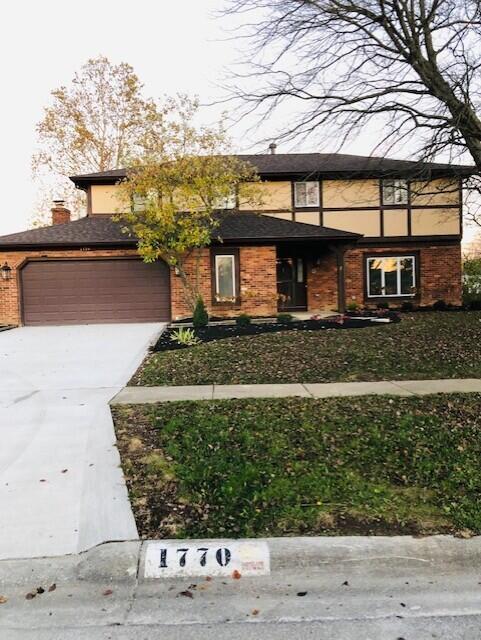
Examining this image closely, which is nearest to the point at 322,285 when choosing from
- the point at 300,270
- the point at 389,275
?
the point at 300,270

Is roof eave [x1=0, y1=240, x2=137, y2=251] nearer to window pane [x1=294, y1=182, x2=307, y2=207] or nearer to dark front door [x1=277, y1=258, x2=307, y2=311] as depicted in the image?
dark front door [x1=277, y1=258, x2=307, y2=311]

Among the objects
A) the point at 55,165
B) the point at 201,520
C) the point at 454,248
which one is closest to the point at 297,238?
the point at 454,248

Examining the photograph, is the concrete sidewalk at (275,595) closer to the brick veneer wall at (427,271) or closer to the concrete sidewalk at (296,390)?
the concrete sidewalk at (296,390)

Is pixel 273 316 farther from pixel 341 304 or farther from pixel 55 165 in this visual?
pixel 55 165

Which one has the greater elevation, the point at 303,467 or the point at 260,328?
the point at 260,328

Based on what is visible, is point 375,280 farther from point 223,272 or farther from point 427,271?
point 223,272

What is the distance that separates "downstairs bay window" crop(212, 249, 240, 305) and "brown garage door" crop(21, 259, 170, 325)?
5.15 feet

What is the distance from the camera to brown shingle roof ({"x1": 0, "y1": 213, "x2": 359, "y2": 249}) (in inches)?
679

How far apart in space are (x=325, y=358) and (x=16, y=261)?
11.9 metres

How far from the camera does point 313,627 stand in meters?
2.79

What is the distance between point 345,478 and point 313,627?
180 cm

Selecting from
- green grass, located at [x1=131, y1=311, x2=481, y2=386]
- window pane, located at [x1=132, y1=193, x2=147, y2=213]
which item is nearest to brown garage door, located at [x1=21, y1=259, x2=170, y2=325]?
window pane, located at [x1=132, y1=193, x2=147, y2=213]

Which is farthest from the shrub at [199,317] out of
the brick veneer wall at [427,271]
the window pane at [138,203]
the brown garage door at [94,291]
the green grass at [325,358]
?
the brick veneer wall at [427,271]

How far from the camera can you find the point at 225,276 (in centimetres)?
1780
